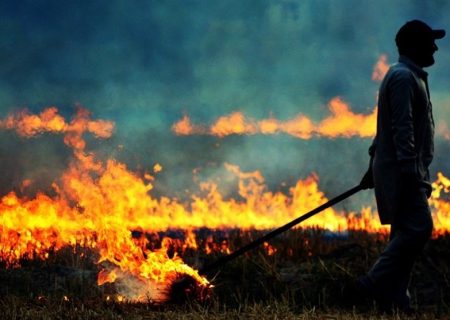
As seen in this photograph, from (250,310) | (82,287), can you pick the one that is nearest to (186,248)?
(82,287)

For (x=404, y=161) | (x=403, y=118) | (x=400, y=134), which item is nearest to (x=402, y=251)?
(x=404, y=161)

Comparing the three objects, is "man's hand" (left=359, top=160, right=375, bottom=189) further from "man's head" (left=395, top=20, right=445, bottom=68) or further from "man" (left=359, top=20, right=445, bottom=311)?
"man's head" (left=395, top=20, right=445, bottom=68)

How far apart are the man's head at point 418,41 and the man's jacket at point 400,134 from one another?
9cm

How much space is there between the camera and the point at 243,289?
30.2 feet

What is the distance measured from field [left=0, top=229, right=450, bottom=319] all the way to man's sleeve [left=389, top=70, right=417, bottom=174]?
4.79ft

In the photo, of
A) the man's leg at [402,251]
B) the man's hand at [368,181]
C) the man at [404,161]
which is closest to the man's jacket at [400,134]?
the man at [404,161]

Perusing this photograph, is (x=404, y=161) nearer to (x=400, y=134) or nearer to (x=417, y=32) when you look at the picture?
(x=400, y=134)

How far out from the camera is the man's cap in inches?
281

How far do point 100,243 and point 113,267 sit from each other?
1.23 feet

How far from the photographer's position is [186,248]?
477 inches

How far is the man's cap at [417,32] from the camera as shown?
7141 mm

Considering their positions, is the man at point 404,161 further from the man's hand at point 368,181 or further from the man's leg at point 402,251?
the man's hand at point 368,181

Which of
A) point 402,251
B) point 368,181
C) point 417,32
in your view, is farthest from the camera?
point 368,181

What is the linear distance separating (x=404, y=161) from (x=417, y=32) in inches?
52.1
